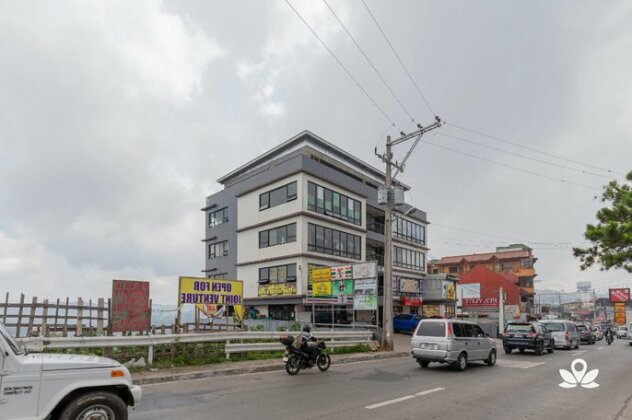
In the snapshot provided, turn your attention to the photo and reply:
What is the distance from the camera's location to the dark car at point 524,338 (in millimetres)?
22516

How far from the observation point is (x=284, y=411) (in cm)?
857

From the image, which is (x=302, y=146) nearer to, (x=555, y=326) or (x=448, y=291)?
(x=448, y=291)

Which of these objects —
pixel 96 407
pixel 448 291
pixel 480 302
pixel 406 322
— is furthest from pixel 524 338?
pixel 480 302

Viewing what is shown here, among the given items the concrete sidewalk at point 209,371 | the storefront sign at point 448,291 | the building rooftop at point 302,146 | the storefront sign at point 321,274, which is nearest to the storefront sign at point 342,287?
the storefront sign at point 321,274

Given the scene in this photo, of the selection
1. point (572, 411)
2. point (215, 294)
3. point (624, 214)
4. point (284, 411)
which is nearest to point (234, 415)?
point (284, 411)

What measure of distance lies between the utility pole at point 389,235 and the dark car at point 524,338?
→ 6244 mm

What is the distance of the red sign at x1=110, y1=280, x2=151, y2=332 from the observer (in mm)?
14891

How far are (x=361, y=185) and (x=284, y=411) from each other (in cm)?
3308

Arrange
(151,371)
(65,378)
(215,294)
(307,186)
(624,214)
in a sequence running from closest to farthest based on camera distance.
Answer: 1. (65,378)
2. (151,371)
3. (624,214)
4. (215,294)
5. (307,186)

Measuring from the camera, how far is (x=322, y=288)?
28297 mm

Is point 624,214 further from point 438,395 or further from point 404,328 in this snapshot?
point 404,328

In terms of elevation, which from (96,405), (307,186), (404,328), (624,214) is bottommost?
(404,328)

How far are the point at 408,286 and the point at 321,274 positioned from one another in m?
17.4

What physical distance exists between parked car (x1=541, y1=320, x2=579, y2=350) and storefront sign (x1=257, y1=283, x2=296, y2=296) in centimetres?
1729
